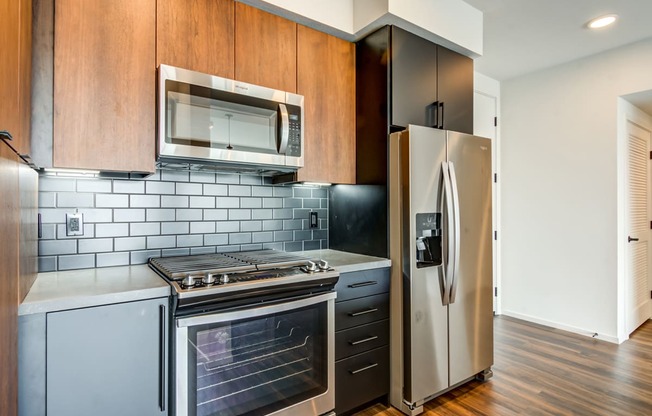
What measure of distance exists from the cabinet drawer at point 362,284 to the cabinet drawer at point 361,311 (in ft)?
0.11

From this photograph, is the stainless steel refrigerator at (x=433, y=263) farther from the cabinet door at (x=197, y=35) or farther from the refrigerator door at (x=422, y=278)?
the cabinet door at (x=197, y=35)

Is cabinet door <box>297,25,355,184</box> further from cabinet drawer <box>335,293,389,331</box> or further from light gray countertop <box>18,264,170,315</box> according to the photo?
light gray countertop <box>18,264,170,315</box>

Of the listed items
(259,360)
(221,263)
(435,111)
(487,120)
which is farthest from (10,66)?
(487,120)

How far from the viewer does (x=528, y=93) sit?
385 cm

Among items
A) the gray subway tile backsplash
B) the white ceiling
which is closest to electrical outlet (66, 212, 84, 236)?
the gray subway tile backsplash

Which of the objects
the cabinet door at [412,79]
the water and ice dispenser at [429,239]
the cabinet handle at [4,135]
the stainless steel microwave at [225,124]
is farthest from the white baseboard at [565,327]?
the cabinet handle at [4,135]

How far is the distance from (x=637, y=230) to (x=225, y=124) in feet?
13.7

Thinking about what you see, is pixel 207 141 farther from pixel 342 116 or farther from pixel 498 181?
pixel 498 181

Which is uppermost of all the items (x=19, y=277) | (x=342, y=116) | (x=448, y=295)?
(x=342, y=116)

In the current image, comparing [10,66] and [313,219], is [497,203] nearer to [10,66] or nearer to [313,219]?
[313,219]

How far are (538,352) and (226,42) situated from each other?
11.2 feet

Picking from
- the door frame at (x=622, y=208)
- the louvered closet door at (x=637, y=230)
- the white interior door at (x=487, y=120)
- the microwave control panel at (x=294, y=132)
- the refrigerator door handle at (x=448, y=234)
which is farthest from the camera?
the white interior door at (x=487, y=120)

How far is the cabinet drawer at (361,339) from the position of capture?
6.53ft

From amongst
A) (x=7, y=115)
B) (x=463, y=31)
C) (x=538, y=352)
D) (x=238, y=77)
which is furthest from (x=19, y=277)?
(x=538, y=352)
